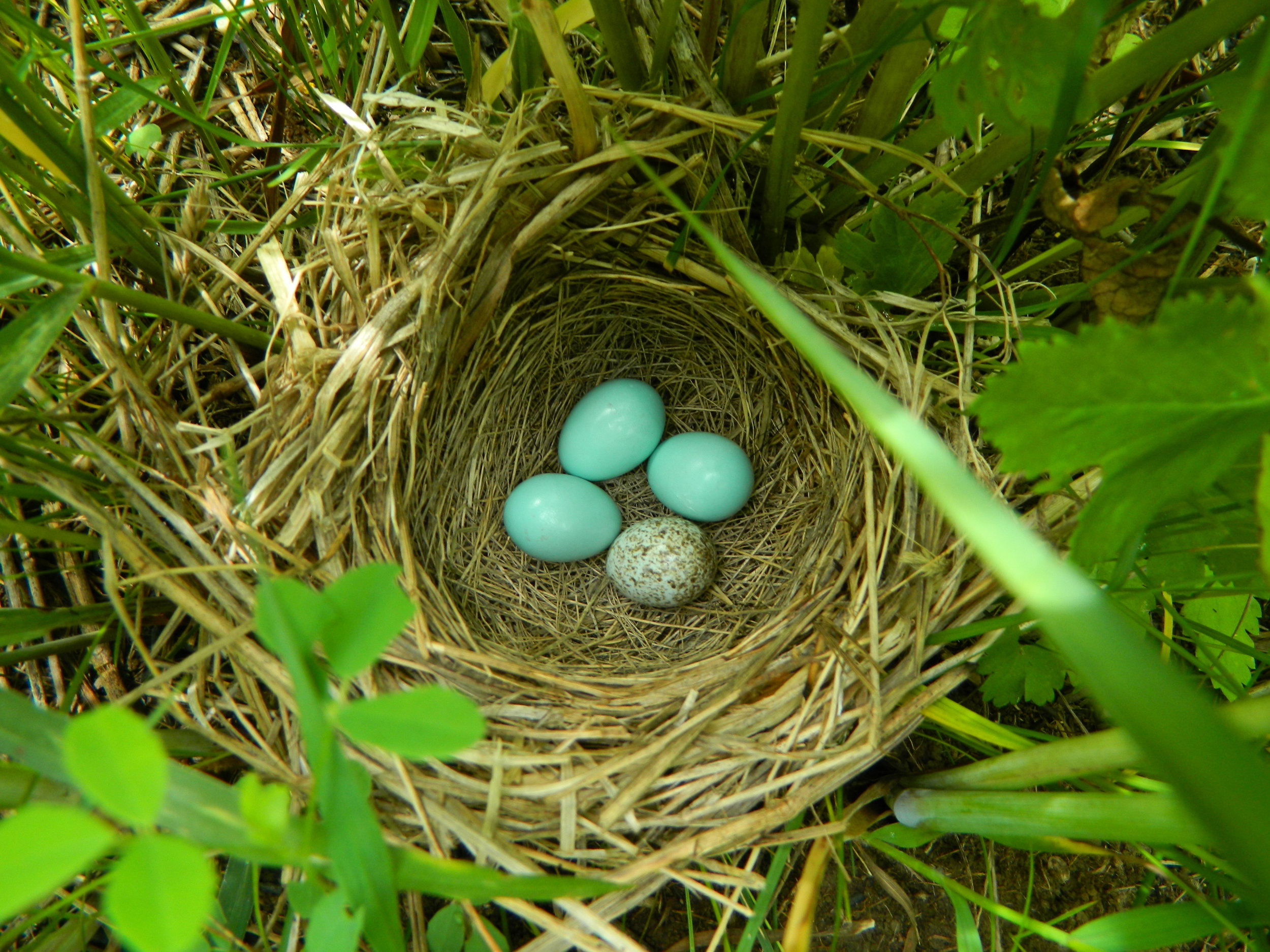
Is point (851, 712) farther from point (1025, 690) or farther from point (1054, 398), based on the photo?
point (1054, 398)

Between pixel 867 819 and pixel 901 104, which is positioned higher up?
pixel 901 104

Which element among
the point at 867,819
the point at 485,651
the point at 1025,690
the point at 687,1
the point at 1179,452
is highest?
the point at 687,1

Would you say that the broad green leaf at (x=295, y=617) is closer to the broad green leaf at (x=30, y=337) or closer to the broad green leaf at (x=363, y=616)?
the broad green leaf at (x=363, y=616)

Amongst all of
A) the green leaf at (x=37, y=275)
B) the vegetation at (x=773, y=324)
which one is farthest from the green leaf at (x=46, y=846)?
the green leaf at (x=37, y=275)

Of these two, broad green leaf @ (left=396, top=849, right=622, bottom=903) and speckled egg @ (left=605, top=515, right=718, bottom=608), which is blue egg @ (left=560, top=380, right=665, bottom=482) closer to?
speckled egg @ (left=605, top=515, right=718, bottom=608)

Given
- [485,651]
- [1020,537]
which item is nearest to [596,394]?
[485,651]

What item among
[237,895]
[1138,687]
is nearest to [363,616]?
[1138,687]
